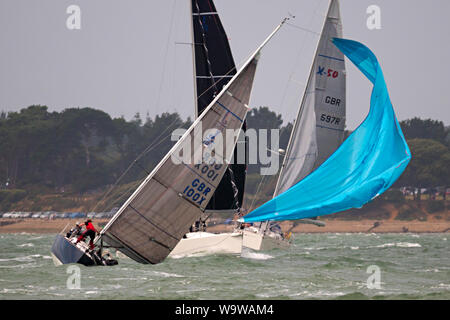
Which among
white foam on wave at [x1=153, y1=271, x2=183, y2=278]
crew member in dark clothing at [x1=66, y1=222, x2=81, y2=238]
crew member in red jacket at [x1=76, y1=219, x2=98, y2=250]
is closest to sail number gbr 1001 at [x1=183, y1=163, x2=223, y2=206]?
white foam on wave at [x1=153, y1=271, x2=183, y2=278]

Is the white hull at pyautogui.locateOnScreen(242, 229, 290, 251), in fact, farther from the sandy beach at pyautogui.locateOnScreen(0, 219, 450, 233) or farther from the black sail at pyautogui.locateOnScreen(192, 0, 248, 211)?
the sandy beach at pyautogui.locateOnScreen(0, 219, 450, 233)

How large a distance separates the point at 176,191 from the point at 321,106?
863 cm

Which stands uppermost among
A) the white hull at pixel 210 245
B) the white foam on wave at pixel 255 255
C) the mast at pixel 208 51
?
the mast at pixel 208 51

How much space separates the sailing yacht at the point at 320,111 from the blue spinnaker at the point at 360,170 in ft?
16.6

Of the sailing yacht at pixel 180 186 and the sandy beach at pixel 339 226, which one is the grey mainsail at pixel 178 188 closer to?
the sailing yacht at pixel 180 186

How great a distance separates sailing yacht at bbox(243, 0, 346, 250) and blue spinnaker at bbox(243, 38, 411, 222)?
5.07 metres

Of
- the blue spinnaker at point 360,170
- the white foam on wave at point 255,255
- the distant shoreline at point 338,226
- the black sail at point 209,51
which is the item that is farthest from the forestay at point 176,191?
the distant shoreline at point 338,226

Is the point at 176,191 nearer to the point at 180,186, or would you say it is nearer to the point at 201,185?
the point at 180,186

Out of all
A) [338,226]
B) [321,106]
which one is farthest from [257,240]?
[338,226]

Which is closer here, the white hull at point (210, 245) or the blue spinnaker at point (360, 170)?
the blue spinnaker at point (360, 170)

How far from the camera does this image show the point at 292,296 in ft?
47.3

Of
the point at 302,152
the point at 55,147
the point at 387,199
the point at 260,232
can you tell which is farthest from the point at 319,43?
the point at 55,147

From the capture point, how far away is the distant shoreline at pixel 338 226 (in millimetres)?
83438
